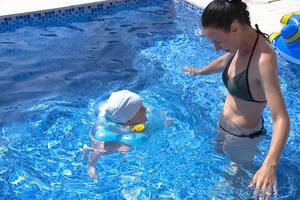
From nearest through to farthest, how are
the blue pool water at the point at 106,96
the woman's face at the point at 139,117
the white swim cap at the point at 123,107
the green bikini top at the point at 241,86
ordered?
the green bikini top at the point at 241,86
the white swim cap at the point at 123,107
the woman's face at the point at 139,117
the blue pool water at the point at 106,96

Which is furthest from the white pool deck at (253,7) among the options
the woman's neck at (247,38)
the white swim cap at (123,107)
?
the woman's neck at (247,38)

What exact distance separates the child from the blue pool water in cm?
32

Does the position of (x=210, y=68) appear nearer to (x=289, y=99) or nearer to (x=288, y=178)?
(x=288, y=178)

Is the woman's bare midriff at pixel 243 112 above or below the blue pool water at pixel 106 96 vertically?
above

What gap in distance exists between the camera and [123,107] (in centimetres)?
366

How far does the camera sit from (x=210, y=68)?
3467mm

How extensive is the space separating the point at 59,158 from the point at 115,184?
2.38 feet

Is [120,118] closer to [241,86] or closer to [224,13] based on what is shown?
[241,86]

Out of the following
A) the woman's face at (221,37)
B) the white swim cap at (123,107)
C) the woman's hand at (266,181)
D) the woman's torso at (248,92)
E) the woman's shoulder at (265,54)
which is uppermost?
the woman's face at (221,37)

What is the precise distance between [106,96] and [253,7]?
369 centimetres

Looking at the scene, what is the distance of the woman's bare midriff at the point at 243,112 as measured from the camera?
3041 mm

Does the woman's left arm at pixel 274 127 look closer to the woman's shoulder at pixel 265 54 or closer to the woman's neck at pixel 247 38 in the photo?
the woman's shoulder at pixel 265 54

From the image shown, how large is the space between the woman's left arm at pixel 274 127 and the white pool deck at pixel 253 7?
460 cm

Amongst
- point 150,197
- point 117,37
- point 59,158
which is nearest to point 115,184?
point 150,197
